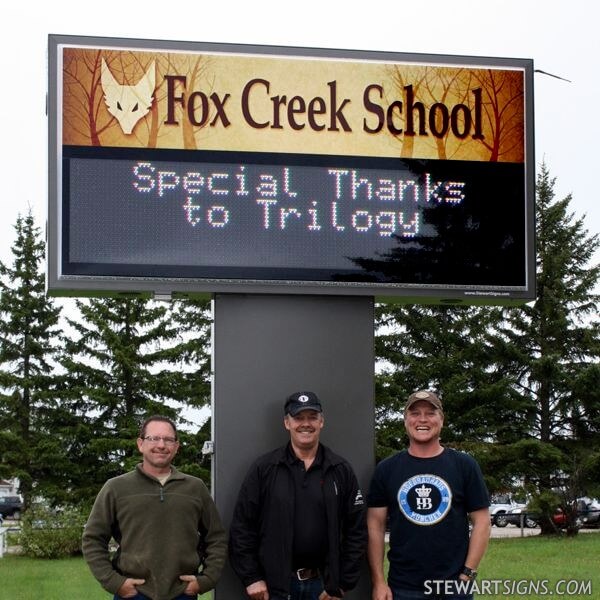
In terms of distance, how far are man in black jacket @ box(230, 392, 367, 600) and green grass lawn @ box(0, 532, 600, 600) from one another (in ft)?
24.8

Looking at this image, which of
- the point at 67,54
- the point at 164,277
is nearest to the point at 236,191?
the point at 164,277

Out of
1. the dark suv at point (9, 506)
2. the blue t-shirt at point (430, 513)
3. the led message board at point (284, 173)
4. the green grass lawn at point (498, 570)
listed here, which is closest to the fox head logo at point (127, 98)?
the led message board at point (284, 173)

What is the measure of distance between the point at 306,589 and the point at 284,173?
2.73 metres

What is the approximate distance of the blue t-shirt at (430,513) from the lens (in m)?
6.59

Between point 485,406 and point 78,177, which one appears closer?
point 78,177

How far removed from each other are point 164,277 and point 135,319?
95.1 ft

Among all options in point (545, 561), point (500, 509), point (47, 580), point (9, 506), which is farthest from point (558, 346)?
point (9, 506)

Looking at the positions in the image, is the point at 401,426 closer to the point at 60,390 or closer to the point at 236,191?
the point at 60,390

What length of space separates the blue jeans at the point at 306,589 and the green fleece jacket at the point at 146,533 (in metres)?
0.56

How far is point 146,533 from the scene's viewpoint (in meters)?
6.45

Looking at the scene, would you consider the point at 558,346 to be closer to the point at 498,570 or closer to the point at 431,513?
the point at 498,570

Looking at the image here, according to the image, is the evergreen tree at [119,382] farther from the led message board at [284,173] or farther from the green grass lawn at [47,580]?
the led message board at [284,173]

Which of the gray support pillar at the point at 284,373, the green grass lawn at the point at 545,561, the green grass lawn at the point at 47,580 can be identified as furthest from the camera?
the green grass lawn at the point at 47,580

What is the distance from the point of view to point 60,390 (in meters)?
35.9
